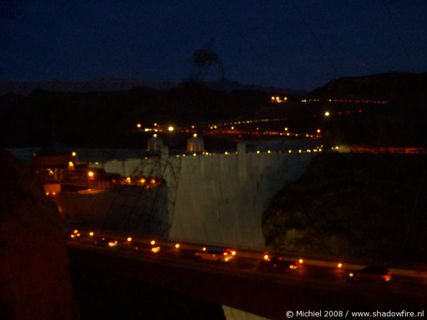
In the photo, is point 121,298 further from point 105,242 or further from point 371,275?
point 371,275

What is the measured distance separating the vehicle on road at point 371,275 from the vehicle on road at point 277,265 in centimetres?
209

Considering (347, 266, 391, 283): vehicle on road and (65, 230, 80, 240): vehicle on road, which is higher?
(65, 230, 80, 240): vehicle on road

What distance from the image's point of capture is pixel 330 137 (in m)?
59.9

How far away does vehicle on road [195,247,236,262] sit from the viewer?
15.2 m

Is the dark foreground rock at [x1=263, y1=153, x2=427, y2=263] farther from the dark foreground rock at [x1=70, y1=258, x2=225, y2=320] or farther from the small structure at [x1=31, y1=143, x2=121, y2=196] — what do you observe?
the small structure at [x1=31, y1=143, x2=121, y2=196]

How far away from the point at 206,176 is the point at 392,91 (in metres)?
65.8

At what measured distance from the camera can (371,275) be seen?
475 inches

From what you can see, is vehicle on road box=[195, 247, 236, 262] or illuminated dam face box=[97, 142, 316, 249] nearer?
vehicle on road box=[195, 247, 236, 262]

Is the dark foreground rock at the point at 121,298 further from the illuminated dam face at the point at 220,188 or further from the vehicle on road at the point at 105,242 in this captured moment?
the illuminated dam face at the point at 220,188

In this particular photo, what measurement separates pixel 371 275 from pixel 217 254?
6067 mm

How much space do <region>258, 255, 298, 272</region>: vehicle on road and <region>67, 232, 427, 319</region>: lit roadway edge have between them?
0.32 meters

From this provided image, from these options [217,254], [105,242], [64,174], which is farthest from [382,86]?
[105,242]

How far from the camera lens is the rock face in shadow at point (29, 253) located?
816 centimetres

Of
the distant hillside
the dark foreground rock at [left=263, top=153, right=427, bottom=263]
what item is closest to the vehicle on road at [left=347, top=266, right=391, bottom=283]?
the dark foreground rock at [left=263, top=153, right=427, bottom=263]
